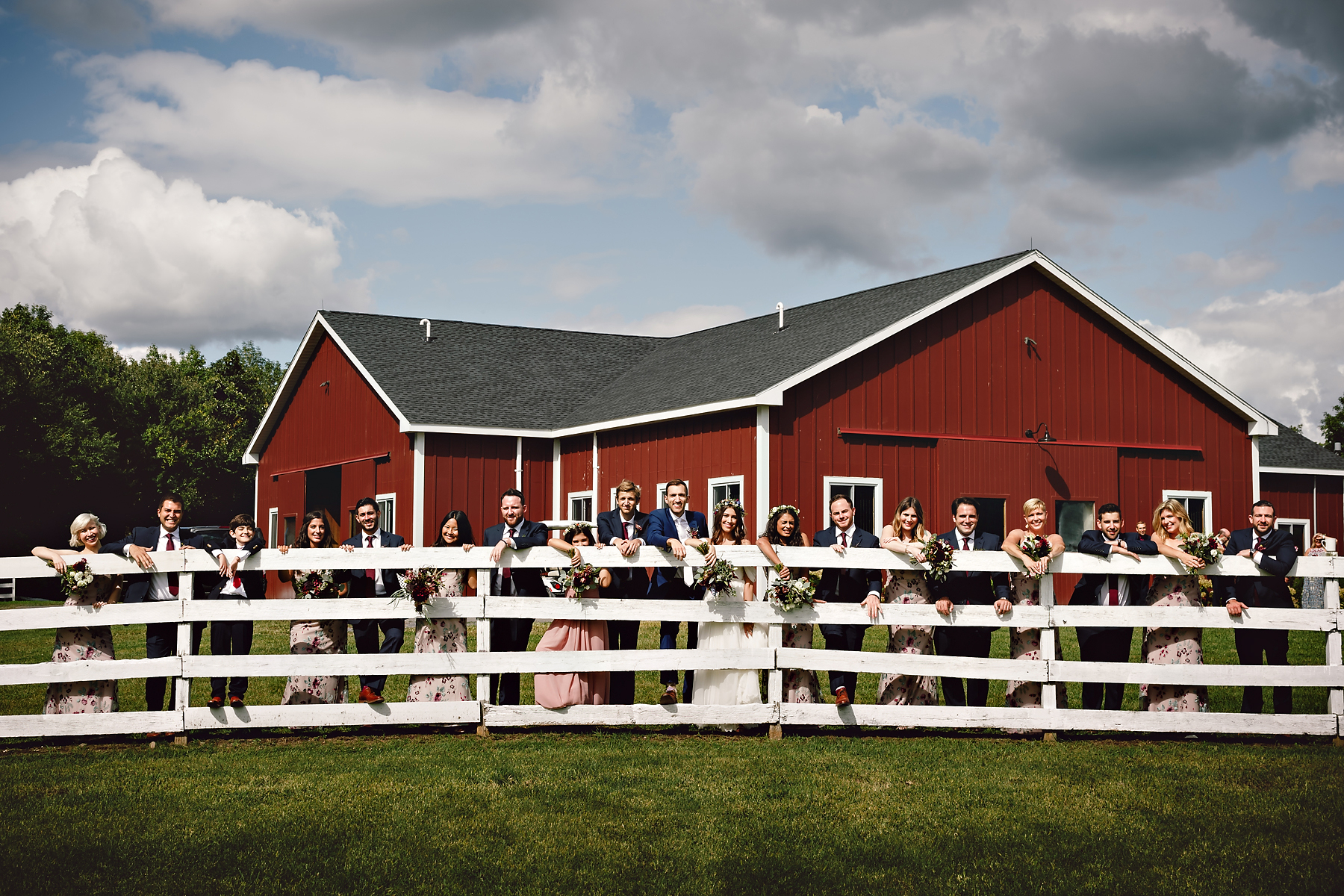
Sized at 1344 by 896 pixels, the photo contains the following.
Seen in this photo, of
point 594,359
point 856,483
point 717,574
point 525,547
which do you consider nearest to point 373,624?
point 525,547

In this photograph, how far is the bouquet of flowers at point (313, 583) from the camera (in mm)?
8734

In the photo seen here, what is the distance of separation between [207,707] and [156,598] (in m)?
0.91

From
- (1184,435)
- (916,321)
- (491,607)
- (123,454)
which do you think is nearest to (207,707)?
(491,607)

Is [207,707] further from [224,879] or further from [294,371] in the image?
[294,371]

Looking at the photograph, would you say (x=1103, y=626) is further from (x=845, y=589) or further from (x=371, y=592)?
(x=371, y=592)

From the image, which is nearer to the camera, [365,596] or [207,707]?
[207,707]

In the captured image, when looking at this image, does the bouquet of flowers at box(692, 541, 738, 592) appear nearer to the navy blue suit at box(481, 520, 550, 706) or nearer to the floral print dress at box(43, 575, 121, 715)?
the navy blue suit at box(481, 520, 550, 706)

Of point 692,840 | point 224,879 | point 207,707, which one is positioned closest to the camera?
point 224,879

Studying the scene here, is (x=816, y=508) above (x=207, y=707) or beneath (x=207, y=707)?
above

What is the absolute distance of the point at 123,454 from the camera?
2066 inches

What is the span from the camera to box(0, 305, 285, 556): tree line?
42.9 m

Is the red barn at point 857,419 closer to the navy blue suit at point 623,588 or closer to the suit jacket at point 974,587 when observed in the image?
the navy blue suit at point 623,588

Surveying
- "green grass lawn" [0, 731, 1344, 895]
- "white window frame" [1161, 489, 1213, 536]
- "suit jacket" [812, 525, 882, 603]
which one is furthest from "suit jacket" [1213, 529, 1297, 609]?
"white window frame" [1161, 489, 1213, 536]

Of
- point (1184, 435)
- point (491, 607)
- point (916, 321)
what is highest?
point (916, 321)
